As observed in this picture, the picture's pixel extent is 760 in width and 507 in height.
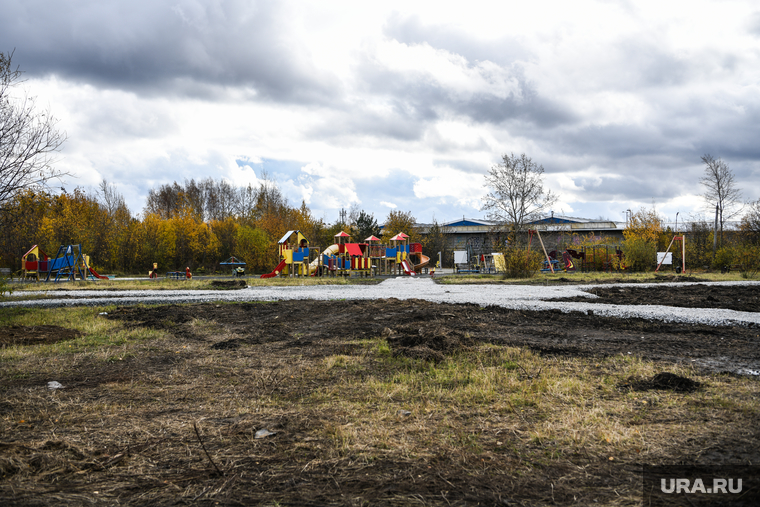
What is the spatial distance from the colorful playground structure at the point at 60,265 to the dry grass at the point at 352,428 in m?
20.9

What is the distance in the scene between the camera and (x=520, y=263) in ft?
73.8

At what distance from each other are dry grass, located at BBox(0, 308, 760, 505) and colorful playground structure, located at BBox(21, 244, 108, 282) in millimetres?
20910

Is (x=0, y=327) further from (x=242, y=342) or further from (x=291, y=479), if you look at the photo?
(x=291, y=479)

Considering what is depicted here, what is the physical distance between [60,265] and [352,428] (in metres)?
26.8

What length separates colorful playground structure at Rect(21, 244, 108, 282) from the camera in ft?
75.7

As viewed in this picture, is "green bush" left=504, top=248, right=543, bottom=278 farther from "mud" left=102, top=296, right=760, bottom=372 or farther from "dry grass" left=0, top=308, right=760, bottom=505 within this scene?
"dry grass" left=0, top=308, right=760, bottom=505

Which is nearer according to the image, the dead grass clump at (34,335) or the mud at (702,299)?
the dead grass clump at (34,335)

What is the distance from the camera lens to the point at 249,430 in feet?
10.7

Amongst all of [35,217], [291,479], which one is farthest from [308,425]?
[35,217]

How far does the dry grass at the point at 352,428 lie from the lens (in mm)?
2467

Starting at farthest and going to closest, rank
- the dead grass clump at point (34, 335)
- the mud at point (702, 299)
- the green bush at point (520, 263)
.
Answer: the green bush at point (520, 263) → the mud at point (702, 299) → the dead grass clump at point (34, 335)

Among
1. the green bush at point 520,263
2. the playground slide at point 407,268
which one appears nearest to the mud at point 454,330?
the green bush at point 520,263

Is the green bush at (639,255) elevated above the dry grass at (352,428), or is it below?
above

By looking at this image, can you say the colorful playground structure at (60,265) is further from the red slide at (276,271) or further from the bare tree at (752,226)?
the bare tree at (752,226)
